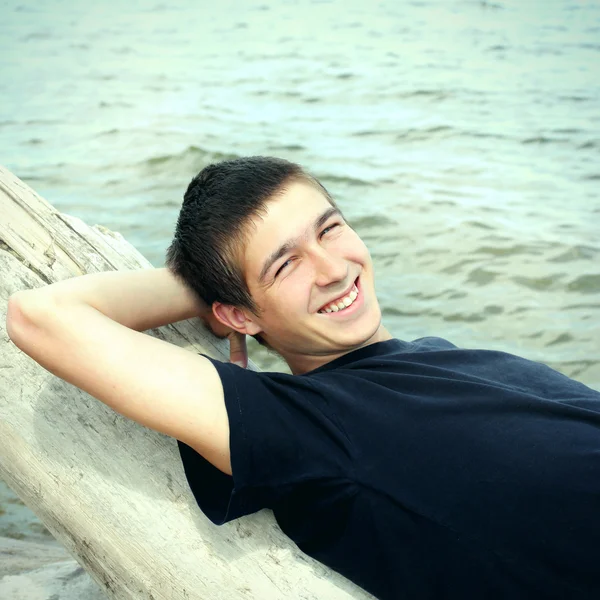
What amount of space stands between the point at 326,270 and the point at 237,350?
1.56 ft

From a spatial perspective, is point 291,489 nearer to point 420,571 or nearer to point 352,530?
point 352,530

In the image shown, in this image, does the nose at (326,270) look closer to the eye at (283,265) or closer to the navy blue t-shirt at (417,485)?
the eye at (283,265)

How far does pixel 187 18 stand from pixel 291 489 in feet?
63.9

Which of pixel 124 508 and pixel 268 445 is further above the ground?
pixel 268 445

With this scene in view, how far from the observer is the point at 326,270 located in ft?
7.71

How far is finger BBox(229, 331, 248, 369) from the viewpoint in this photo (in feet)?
8.71

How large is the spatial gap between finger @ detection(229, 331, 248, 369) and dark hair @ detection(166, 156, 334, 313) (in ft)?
0.54

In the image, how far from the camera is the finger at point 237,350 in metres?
2.65

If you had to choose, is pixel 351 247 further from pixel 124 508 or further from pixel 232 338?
pixel 124 508

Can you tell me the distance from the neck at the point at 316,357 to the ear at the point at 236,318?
0.44 ft

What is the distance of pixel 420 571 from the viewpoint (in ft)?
6.59

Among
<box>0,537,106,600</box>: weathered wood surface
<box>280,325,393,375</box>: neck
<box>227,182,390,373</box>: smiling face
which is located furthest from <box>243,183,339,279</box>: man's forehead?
<box>0,537,106,600</box>: weathered wood surface

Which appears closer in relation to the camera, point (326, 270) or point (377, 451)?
point (377, 451)

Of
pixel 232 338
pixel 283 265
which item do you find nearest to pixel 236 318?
pixel 232 338
